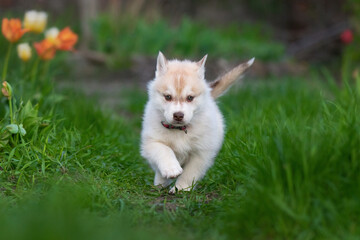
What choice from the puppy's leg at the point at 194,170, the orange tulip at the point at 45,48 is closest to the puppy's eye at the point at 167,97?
the puppy's leg at the point at 194,170

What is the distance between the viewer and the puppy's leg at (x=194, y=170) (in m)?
3.77

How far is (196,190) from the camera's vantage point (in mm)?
3746

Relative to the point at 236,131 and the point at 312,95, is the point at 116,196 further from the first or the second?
the point at 312,95

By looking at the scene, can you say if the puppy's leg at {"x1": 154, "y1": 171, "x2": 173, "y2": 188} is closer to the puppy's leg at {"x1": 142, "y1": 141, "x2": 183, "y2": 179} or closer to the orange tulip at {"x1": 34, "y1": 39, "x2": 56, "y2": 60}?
the puppy's leg at {"x1": 142, "y1": 141, "x2": 183, "y2": 179}

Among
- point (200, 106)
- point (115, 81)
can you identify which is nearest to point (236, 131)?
point (200, 106)

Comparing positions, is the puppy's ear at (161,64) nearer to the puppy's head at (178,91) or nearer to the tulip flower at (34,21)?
the puppy's head at (178,91)

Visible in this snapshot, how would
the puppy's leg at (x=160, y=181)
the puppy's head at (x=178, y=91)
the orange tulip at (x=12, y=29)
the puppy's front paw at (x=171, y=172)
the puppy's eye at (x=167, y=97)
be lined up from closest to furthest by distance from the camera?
the puppy's front paw at (x=171, y=172) < the puppy's head at (x=178, y=91) < the puppy's eye at (x=167, y=97) < the puppy's leg at (x=160, y=181) < the orange tulip at (x=12, y=29)

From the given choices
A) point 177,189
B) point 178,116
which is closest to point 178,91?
point 178,116

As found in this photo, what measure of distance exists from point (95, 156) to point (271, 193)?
1.73m

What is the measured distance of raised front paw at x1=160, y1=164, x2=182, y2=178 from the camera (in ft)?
11.6

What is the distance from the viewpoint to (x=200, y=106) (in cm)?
383

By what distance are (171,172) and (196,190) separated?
0.31 metres

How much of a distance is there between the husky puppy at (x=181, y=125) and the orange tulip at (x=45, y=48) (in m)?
1.56

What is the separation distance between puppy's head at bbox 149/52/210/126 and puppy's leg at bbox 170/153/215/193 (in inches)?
12.0
